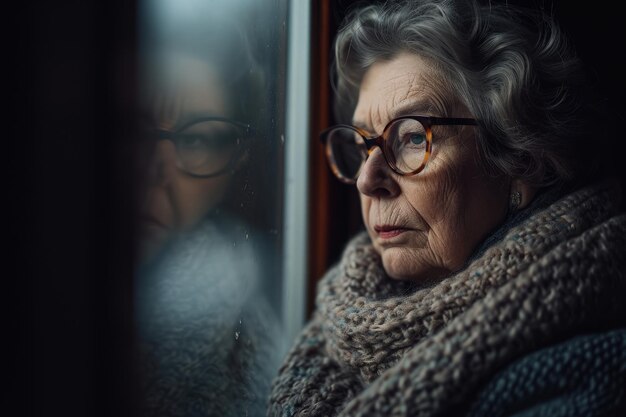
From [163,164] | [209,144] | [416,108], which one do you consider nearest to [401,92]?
[416,108]

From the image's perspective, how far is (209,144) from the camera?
84 cm

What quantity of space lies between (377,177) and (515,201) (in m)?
0.26

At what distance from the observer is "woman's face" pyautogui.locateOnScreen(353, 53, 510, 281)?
1.02 meters

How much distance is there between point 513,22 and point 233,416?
91 centimetres

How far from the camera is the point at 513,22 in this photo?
1.06m

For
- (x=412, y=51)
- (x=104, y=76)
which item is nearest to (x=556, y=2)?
(x=412, y=51)

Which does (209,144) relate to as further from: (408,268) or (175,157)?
(408,268)

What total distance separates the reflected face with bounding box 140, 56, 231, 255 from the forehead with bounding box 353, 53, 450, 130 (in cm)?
36

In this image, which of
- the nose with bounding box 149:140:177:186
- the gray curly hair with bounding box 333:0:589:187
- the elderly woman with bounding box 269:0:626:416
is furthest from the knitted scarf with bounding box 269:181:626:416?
the nose with bounding box 149:140:177:186

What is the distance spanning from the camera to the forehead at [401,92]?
102cm

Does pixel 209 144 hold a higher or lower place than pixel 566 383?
higher

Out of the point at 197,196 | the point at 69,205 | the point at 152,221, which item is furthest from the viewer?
the point at 197,196

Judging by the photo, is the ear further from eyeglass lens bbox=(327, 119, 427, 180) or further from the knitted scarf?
eyeglass lens bbox=(327, 119, 427, 180)

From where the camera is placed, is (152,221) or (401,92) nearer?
(152,221)
